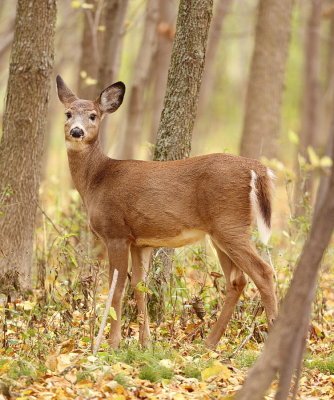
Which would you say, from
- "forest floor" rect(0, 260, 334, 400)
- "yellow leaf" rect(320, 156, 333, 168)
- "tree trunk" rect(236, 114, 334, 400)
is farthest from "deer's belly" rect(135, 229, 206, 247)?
"yellow leaf" rect(320, 156, 333, 168)

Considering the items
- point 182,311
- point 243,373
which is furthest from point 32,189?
point 243,373

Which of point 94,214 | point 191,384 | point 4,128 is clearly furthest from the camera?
point 4,128

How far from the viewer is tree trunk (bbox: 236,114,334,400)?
4359 millimetres

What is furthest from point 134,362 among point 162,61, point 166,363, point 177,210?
point 162,61

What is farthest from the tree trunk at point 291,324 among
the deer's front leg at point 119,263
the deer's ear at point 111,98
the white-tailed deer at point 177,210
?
the deer's ear at point 111,98

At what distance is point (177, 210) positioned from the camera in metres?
6.85

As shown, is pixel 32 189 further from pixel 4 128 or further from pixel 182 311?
pixel 182 311

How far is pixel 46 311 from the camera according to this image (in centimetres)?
712

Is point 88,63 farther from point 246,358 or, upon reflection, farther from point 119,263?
point 246,358

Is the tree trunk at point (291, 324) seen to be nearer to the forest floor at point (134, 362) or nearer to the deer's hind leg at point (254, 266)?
the forest floor at point (134, 362)

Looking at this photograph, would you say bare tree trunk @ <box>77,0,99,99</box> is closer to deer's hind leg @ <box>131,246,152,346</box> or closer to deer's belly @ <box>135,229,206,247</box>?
deer's hind leg @ <box>131,246,152,346</box>

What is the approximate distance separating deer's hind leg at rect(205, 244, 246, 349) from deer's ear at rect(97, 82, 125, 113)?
6.33 feet

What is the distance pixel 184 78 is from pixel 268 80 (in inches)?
212

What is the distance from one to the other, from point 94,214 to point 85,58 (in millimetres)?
6125
